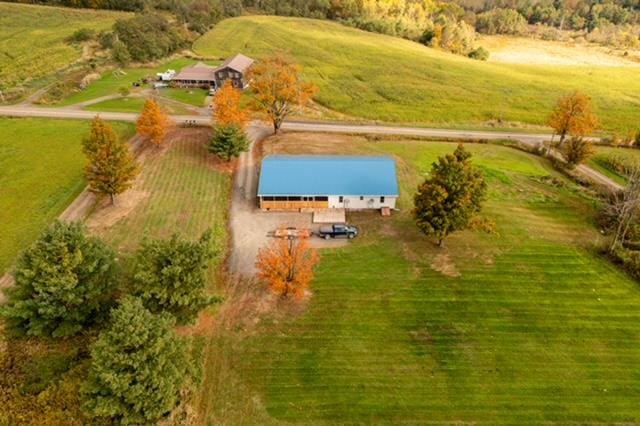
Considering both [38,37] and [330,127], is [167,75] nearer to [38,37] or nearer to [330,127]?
[330,127]

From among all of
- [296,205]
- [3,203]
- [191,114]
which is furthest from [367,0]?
[3,203]

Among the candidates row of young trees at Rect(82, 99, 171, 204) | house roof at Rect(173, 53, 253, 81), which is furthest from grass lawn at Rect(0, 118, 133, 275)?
house roof at Rect(173, 53, 253, 81)

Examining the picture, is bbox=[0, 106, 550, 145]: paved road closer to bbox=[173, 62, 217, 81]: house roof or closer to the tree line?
bbox=[173, 62, 217, 81]: house roof

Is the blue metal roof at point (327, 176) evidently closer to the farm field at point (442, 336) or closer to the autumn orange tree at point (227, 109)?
the farm field at point (442, 336)

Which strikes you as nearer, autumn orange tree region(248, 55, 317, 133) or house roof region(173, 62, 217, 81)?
autumn orange tree region(248, 55, 317, 133)

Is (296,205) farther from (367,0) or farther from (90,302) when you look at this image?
(367,0)

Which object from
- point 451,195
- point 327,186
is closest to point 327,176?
point 327,186
